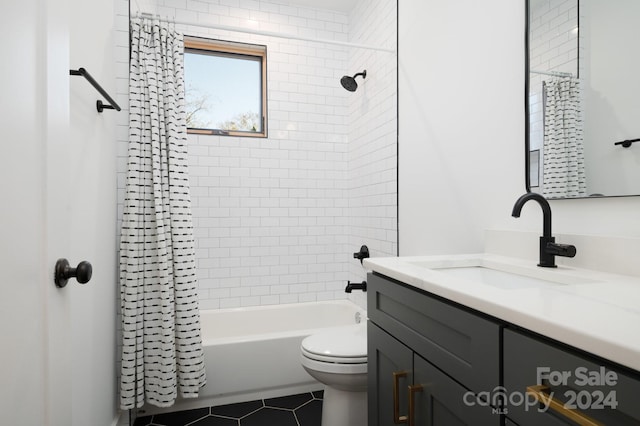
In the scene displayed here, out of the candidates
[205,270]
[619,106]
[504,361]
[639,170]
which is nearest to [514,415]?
[504,361]

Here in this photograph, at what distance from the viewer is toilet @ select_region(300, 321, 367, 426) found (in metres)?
1.60

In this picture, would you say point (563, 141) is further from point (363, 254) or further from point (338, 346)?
point (363, 254)

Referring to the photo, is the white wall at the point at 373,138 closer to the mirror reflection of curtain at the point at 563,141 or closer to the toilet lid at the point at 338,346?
the toilet lid at the point at 338,346

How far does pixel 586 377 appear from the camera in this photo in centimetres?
54

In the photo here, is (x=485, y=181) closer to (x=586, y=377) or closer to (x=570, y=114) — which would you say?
(x=570, y=114)

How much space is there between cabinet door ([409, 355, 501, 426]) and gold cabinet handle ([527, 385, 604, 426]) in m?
0.13

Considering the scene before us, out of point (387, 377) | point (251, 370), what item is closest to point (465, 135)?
point (387, 377)

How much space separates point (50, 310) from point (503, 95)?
1658mm

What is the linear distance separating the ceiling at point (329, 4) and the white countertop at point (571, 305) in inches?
102

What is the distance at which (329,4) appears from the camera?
2.94 metres

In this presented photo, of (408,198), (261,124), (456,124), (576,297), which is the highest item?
(261,124)

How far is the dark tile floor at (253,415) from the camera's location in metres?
1.99

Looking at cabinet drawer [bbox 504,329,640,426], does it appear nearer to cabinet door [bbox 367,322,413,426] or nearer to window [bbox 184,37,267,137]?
cabinet door [bbox 367,322,413,426]

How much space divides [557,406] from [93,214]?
66.7 inches
